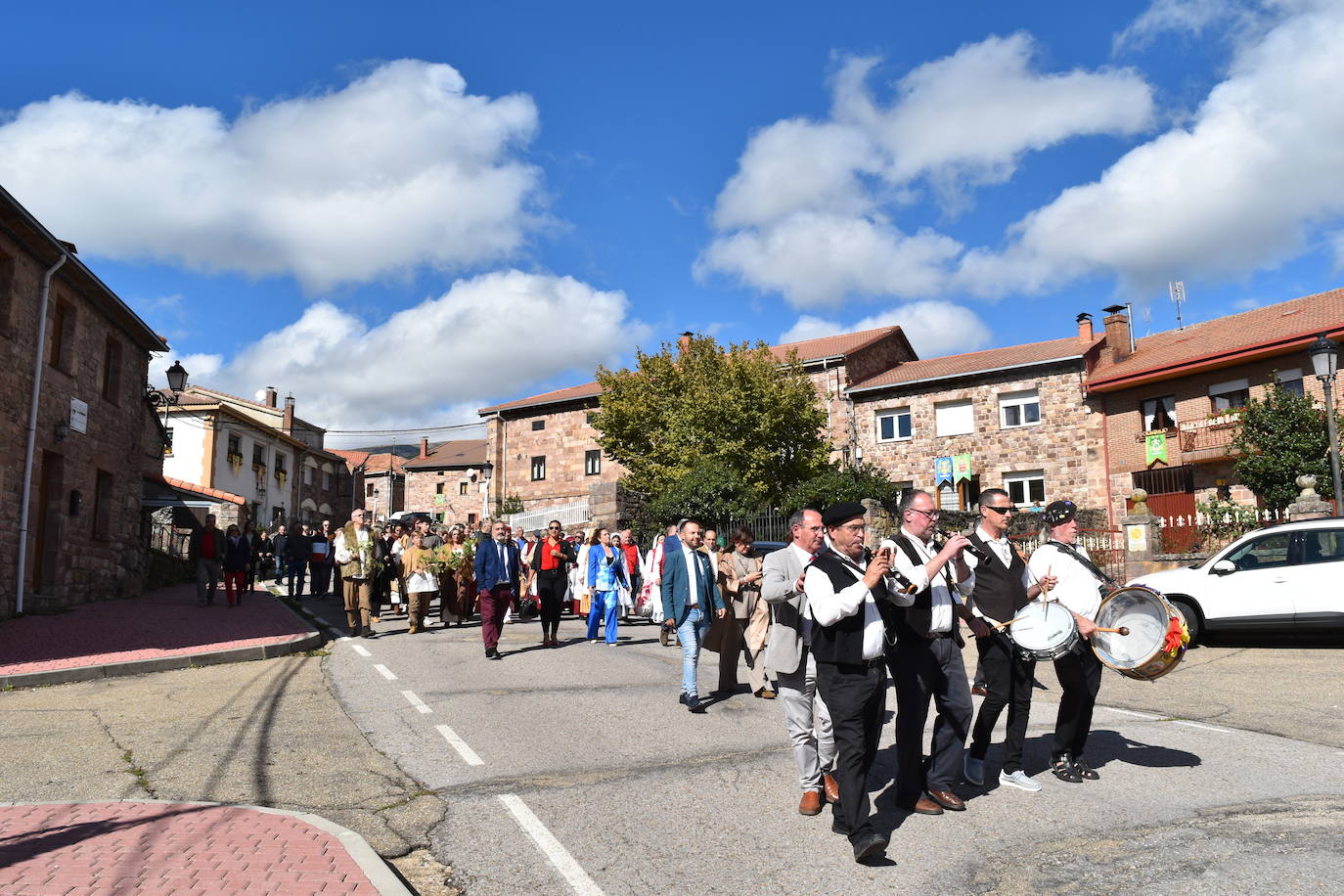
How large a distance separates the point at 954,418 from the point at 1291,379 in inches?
419

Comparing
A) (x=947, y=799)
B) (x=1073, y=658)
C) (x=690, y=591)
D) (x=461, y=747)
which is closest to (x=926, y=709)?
(x=947, y=799)

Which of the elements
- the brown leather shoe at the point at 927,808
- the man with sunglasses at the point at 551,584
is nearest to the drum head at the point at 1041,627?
the brown leather shoe at the point at 927,808

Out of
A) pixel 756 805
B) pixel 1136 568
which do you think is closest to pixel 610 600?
pixel 756 805

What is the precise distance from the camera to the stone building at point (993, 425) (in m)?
31.6

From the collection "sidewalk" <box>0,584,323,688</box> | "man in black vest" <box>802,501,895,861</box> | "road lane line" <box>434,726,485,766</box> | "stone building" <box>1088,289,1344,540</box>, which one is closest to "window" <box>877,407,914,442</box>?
"stone building" <box>1088,289,1344,540</box>

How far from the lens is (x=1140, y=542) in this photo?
54.9 ft

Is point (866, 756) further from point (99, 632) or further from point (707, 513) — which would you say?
point (707, 513)

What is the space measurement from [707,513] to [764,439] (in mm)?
6901

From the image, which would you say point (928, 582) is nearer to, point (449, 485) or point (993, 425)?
point (993, 425)

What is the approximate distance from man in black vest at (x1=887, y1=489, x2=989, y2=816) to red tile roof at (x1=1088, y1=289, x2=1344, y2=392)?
82.2 feet

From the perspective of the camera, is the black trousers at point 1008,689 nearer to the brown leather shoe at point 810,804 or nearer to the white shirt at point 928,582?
the white shirt at point 928,582

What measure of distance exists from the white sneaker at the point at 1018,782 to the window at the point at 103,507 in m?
17.6

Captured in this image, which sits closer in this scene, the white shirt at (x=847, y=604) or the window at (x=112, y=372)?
the white shirt at (x=847, y=604)

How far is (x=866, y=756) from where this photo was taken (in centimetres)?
452
